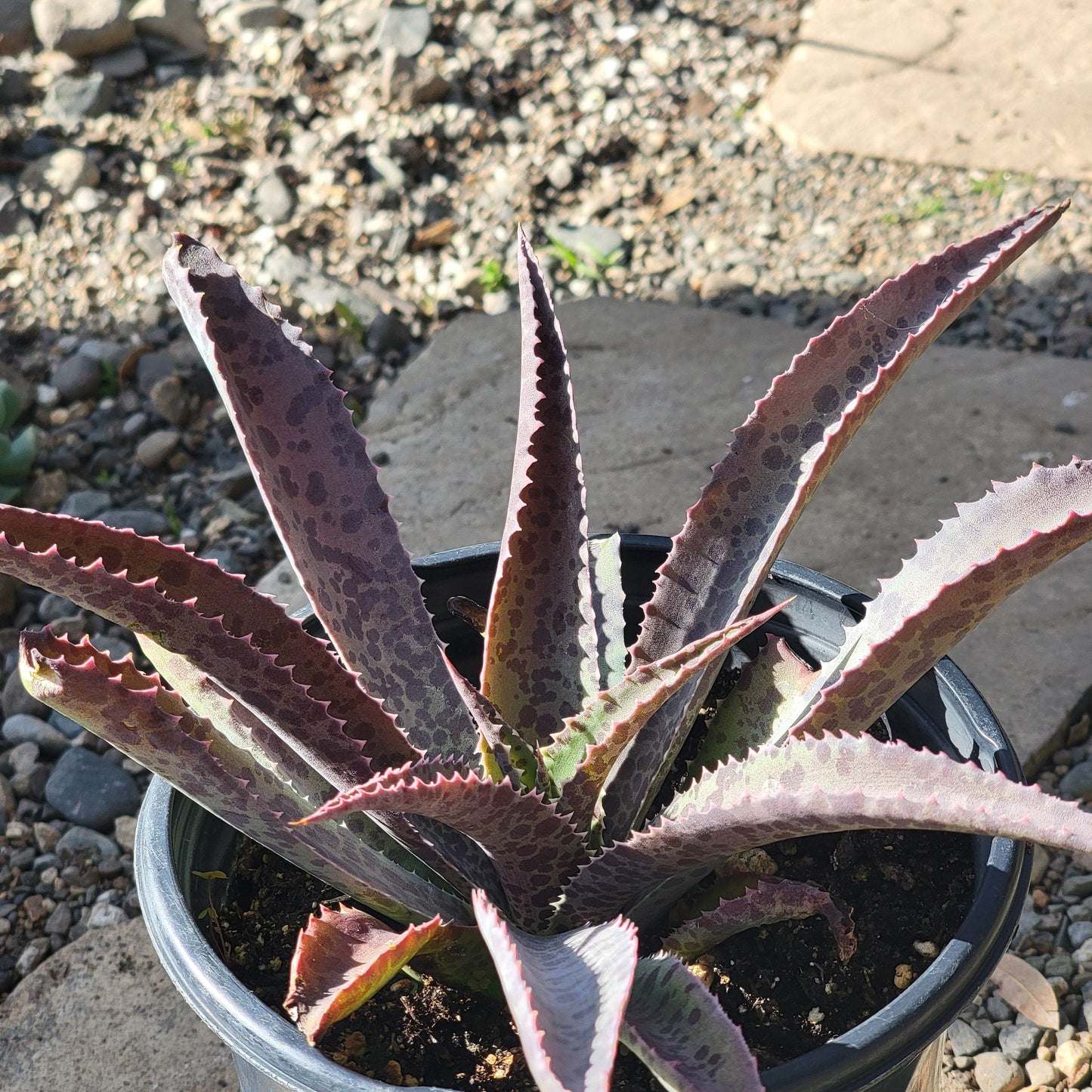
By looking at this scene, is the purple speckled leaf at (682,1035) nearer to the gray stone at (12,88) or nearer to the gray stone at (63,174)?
the gray stone at (63,174)

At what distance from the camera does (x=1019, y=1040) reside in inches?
63.9

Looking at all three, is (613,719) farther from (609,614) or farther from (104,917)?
(104,917)

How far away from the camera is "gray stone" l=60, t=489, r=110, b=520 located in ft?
8.27

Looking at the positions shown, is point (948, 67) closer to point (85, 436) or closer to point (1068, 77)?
point (1068, 77)

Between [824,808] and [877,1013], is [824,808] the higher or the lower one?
the higher one

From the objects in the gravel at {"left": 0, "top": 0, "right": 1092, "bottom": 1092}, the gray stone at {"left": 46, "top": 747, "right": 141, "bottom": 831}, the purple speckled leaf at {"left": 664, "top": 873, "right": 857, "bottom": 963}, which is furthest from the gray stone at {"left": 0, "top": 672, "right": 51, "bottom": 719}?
the purple speckled leaf at {"left": 664, "top": 873, "right": 857, "bottom": 963}

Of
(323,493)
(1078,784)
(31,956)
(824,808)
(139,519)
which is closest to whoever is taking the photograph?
(824,808)

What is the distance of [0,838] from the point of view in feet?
Result: 6.42

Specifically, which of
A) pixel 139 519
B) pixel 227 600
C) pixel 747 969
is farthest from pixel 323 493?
pixel 139 519

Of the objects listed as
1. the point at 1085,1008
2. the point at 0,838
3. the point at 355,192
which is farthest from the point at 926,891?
the point at 355,192

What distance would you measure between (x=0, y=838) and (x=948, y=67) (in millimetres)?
3162

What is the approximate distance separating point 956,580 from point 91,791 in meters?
1.56

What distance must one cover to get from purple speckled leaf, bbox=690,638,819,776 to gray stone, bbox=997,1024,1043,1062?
792mm

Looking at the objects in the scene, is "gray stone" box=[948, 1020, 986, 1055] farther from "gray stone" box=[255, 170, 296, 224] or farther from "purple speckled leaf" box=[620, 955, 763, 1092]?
"gray stone" box=[255, 170, 296, 224]
